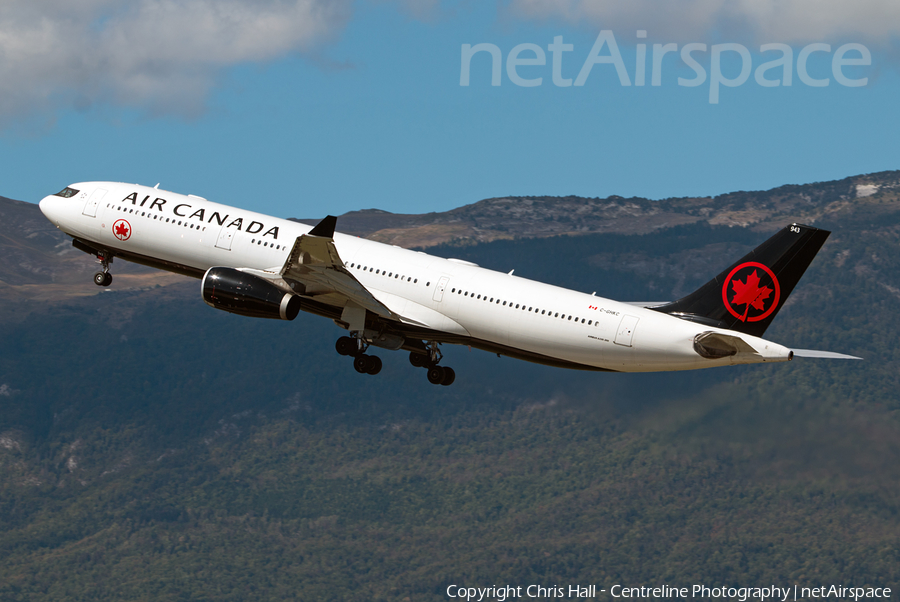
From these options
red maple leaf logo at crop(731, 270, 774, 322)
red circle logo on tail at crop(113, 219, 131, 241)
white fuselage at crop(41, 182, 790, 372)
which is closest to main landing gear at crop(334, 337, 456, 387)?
Result: white fuselage at crop(41, 182, 790, 372)

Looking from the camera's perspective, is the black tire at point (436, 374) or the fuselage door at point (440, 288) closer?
the fuselage door at point (440, 288)

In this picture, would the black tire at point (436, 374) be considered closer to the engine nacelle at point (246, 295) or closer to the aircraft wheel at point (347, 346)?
the aircraft wheel at point (347, 346)

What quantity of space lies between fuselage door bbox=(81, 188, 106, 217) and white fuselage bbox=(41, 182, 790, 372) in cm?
5

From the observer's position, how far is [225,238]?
62.3 meters

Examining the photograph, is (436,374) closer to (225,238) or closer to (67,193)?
(225,238)

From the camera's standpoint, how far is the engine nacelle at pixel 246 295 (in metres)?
58.0

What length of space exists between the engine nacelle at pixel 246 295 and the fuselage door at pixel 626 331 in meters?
14.9

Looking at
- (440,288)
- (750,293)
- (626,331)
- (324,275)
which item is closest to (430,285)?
(440,288)

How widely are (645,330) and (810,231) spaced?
883cm

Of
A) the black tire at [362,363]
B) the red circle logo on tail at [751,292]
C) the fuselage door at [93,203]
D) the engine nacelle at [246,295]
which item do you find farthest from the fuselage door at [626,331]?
the fuselage door at [93,203]

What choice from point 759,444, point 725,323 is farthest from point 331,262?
point 759,444

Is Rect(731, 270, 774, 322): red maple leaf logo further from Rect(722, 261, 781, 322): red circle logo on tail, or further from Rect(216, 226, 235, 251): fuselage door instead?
Rect(216, 226, 235, 251): fuselage door

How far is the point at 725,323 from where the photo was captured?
57.4 m

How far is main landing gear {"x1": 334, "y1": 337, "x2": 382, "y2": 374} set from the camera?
6231 cm
